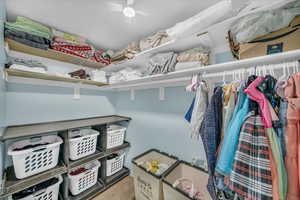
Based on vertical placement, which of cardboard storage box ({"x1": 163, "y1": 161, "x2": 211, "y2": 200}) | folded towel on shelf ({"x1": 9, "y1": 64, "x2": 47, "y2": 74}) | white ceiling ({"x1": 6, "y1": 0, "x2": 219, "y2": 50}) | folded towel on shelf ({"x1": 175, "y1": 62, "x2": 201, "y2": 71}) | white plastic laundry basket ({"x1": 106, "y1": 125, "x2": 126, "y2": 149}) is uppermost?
white ceiling ({"x1": 6, "y1": 0, "x2": 219, "y2": 50})

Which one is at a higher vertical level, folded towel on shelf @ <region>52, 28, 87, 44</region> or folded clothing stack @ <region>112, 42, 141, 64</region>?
folded towel on shelf @ <region>52, 28, 87, 44</region>

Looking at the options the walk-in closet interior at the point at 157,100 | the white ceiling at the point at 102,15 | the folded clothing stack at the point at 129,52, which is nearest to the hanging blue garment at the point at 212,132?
the walk-in closet interior at the point at 157,100

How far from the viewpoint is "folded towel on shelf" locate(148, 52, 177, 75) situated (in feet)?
3.54

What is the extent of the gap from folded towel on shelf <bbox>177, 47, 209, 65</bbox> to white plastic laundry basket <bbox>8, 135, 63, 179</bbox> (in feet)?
4.97

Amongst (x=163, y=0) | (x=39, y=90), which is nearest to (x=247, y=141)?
(x=163, y=0)

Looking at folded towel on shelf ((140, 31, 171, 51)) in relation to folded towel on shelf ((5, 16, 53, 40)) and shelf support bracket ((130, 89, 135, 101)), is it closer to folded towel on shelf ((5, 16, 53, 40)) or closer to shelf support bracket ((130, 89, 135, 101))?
shelf support bracket ((130, 89, 135, 101))

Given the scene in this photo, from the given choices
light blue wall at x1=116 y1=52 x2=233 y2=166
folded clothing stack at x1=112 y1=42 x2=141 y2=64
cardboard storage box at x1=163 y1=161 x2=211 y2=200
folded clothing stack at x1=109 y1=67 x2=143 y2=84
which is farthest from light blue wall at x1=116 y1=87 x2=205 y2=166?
folded clothing stack at x1=112 y1=42 x2=141 y2=64

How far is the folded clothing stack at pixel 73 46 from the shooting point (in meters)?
1.32

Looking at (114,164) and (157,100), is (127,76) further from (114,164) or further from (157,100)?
(114,164)

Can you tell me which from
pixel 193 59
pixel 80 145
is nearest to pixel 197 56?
pixel 193 59

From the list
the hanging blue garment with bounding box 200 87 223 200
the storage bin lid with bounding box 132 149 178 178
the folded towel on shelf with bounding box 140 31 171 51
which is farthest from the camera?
the storage bin lid with bounding box 132 149 178 178

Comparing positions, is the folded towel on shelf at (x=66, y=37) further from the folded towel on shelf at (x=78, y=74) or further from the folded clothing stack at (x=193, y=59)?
the folded clothing stack at (x=193, y=59)

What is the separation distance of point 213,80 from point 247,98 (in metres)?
0.56

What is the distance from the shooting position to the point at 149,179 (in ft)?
3.89
